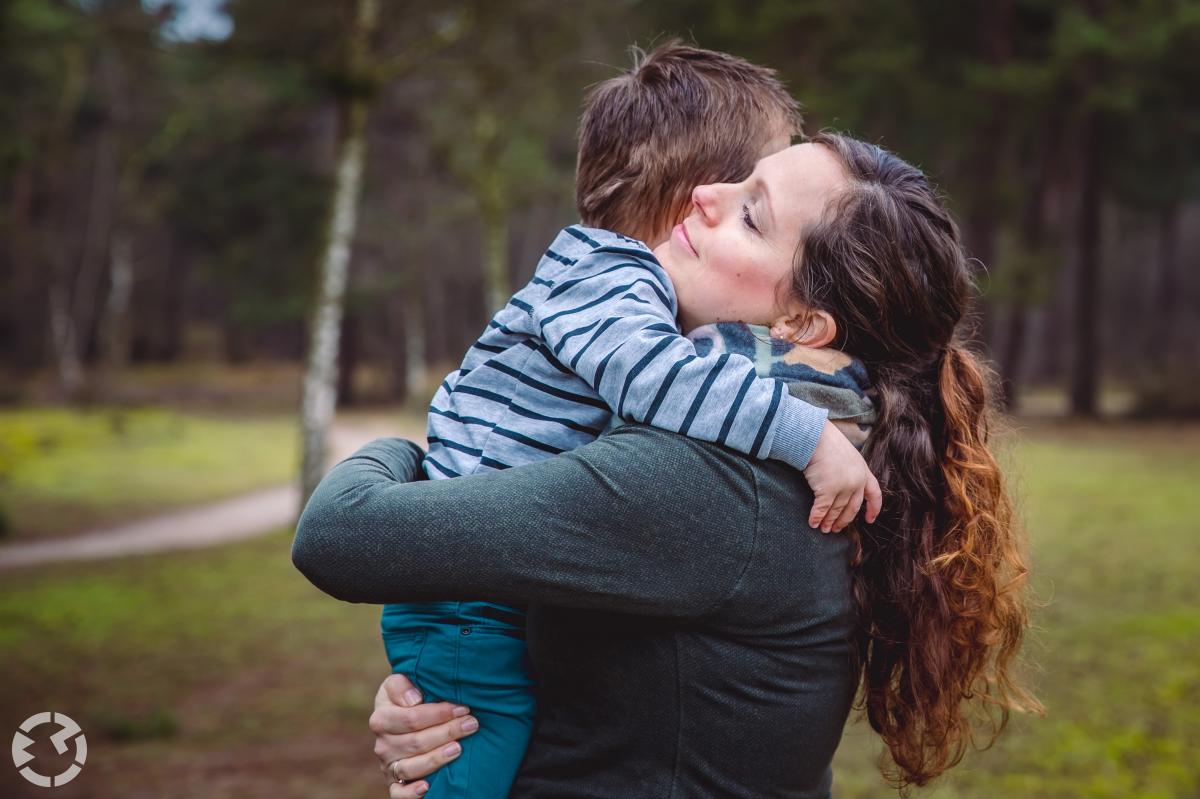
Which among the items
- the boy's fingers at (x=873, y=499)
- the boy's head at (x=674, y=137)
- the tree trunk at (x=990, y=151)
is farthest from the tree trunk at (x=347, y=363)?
the boy's fingers at (x=873, y=499)

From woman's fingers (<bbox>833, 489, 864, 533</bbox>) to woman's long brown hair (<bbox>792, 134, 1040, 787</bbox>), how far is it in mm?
105

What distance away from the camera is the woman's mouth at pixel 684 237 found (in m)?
1.59

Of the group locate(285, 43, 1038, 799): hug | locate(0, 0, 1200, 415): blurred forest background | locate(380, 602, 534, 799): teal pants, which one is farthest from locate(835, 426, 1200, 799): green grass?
locate(0, 0, 1200, 415): blurred forest background

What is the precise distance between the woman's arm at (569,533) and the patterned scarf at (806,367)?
200mm

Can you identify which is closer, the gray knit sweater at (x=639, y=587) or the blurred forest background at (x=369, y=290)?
the gray knit sweater at (x=639, y=587)

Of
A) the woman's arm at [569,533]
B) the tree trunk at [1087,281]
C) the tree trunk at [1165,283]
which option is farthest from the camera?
the tree trunk at [1165,283]

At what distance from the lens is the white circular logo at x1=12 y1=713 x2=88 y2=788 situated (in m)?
5.06

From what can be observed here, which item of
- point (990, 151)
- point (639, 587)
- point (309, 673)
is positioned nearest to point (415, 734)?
point (639, 587)

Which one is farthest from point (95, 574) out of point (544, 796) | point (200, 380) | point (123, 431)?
point (200, 380)

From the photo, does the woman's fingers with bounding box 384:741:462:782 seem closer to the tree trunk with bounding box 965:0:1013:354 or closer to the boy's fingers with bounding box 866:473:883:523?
the boy's fingers with bounding box 866:473:883:523

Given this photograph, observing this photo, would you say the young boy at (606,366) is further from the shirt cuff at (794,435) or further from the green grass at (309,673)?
the green grass at (309,673)

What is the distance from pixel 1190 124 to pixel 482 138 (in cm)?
1547

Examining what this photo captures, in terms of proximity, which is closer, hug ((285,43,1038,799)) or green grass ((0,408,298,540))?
hug ((285,43,1038,799))

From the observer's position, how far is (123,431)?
65.5 feet
